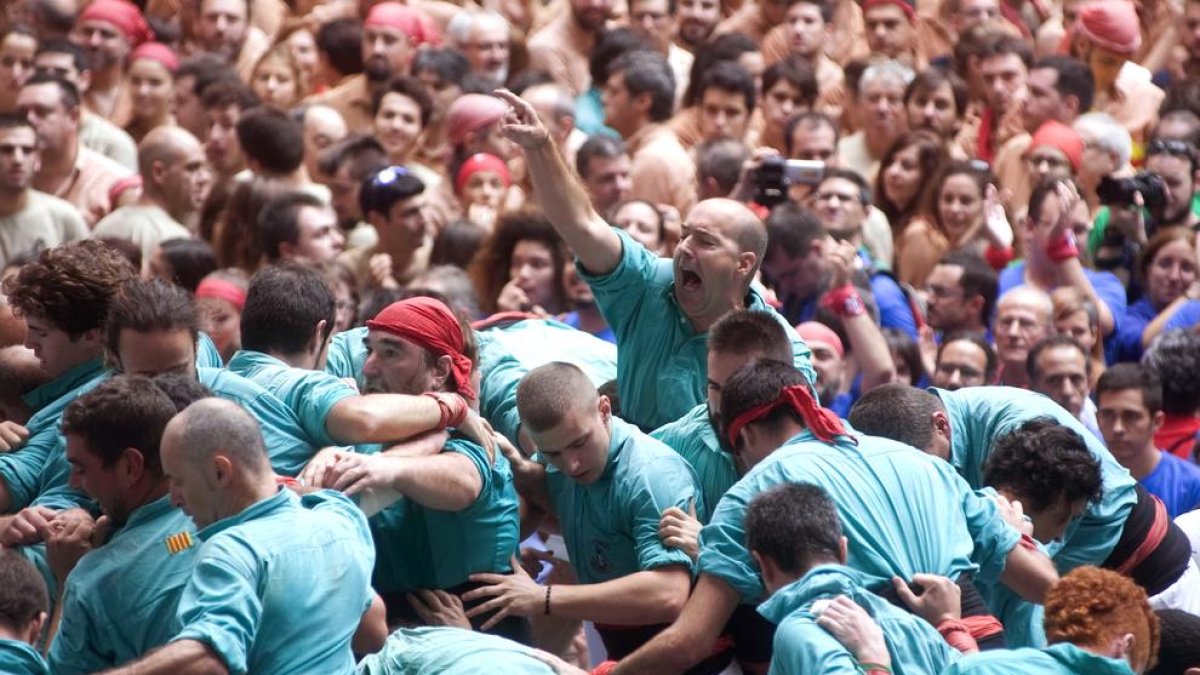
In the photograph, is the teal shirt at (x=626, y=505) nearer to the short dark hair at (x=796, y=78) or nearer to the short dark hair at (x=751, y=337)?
the short dark hair at (x=751, y=337)

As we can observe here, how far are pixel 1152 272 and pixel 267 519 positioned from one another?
6.38 metres

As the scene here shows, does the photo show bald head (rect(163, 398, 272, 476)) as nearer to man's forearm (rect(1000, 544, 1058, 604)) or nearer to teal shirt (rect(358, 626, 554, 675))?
teal shirt (rect(358, 626, 554, 675))

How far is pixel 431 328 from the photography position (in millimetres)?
7012

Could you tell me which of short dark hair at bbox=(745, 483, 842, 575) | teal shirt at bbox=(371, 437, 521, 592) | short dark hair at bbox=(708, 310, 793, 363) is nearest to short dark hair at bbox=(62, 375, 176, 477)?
teal shirt at bbox=(371, 437, 521, 592)

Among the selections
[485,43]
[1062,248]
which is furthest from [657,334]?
[485,43]

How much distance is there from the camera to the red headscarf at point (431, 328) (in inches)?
275

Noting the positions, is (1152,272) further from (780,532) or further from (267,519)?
(267,519)

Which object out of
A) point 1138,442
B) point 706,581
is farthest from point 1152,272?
point 706,581

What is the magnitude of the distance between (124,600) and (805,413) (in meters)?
1.93

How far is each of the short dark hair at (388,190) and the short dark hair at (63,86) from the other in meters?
1.98

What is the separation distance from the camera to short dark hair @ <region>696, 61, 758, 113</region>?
1276 cm

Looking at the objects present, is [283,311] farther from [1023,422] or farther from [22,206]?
[22,206]

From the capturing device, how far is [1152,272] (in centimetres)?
1126

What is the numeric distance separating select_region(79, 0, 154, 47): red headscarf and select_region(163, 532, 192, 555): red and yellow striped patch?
27.4ft
